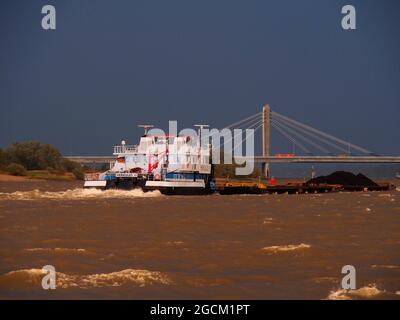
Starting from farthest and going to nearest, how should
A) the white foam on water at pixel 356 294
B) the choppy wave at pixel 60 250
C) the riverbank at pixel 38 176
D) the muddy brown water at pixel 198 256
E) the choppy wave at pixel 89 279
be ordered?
the riverbank at pixel 38 176 < the choppy wave at pixel 60 250 < the choppy wave at pixel 89 279 < the muddy brown water at pixel 198 256 < the white foam on water at pixel 356 294

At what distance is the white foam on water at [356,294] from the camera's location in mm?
12461

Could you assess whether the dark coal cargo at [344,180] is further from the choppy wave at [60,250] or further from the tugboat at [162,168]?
the choppy wave at [60,250]

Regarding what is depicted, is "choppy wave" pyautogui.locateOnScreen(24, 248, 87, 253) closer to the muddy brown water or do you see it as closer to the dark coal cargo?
the muddy brown water

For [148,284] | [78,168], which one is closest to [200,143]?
[148,284]

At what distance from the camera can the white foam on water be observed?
491 inches

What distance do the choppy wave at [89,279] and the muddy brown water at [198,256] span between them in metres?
0.02

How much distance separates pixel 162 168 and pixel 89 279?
43726 mm

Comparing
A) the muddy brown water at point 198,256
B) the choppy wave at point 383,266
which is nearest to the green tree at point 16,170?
the muddy brown water at point 198,256

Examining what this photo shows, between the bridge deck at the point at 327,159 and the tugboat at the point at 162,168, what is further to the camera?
the bridge deck at the point at 327,159

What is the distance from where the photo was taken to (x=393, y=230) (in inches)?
977

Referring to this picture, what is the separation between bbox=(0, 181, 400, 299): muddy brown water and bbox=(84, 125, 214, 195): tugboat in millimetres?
25878

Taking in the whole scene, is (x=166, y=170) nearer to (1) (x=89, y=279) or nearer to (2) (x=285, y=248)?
(2) (x=285, y=248)

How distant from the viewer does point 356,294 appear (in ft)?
41.7
